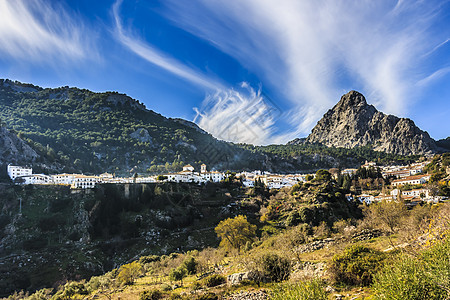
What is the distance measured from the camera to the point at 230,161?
141875 mm

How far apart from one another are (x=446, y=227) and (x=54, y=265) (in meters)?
50.1

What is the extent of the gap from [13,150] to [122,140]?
2354 inches

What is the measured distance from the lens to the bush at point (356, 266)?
14.2 metres

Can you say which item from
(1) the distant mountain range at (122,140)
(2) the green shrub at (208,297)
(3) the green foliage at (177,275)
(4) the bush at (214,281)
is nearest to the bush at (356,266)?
(2) the green shrub at (208,297)

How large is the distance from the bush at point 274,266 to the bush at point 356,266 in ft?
11.7

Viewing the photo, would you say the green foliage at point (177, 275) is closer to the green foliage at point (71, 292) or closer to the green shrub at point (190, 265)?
the green shrub at point (190, 265)

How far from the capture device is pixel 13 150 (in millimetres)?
70062

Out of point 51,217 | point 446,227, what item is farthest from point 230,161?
point 446,227

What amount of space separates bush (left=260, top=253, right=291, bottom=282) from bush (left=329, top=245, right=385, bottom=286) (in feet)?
11.7

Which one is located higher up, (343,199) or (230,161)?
(230,161)

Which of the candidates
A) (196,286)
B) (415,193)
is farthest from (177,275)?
(415,193)

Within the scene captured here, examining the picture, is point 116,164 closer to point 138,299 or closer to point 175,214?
point 175,214

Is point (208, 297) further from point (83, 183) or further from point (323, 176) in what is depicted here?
point (323, 176)

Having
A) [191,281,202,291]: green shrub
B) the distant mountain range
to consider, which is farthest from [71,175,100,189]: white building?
[191,281,202,291]: green shrub
